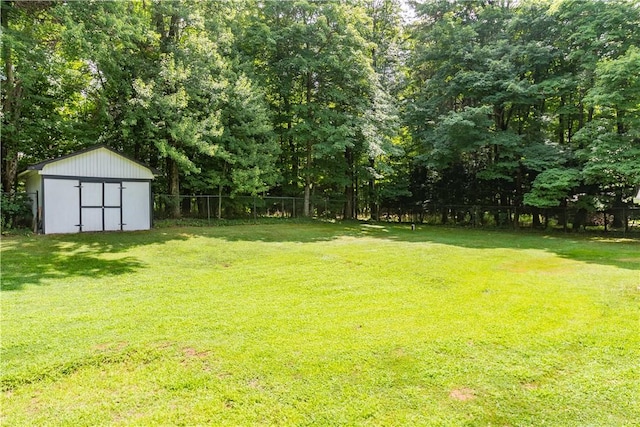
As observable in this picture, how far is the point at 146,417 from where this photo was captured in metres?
2.93

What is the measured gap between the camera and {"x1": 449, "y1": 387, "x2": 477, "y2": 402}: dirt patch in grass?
3.24 m

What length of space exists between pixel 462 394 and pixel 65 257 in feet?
30.8

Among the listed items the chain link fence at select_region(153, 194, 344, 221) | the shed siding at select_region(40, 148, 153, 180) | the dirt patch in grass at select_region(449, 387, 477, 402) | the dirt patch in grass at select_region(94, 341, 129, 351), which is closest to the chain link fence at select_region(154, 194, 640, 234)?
the chain link fence at select_region(153, 194, 344, 221)

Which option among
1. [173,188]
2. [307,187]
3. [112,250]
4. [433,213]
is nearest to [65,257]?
[112,250]

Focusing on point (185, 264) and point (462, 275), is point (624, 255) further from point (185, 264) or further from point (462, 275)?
point (185, 264)

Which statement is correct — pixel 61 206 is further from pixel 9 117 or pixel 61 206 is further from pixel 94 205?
pixel 9 117

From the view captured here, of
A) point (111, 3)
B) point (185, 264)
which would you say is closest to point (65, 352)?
point (185, 264)

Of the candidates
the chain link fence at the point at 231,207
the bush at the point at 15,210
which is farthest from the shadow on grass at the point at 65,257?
the chain link fence at the point at 231,207

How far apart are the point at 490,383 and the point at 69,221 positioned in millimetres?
14345

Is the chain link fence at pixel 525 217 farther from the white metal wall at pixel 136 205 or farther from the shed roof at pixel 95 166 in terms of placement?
the shed roof at pixel 95 166

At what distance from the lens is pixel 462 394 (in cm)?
330

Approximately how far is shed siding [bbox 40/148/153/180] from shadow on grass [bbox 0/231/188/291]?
2381 millimetres

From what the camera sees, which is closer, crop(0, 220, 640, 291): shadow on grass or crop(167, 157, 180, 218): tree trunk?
crop(0, 220, 640, 291): shadow on grass

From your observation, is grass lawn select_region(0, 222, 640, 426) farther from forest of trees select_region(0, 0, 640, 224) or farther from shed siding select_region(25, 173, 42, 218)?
forest of trees select_region(0, 0, 640, 224)
